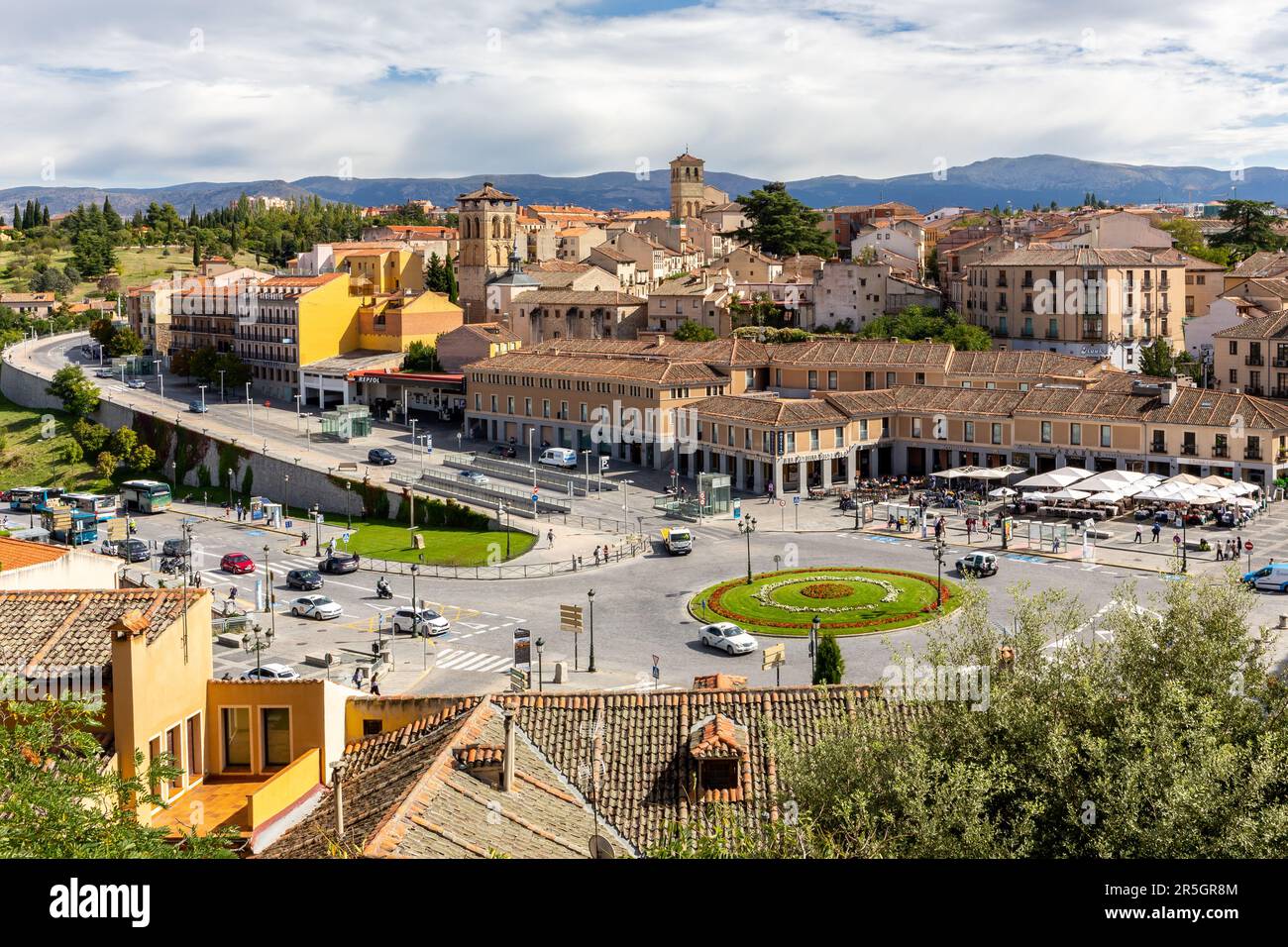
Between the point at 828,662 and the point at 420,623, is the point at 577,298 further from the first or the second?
the point at 828,662

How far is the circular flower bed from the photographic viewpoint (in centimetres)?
4581

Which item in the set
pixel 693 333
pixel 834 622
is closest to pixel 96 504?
pixel 693 333

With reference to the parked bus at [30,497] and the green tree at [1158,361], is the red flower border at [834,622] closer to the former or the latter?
the green tree at [1158,361]

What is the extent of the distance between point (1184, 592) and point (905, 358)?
59.4m

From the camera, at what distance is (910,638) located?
41.0 m

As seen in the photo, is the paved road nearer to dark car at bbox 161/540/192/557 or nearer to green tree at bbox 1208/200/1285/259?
dark car at bbox 161/540/192/557

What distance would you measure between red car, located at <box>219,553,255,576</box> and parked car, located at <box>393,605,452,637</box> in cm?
1332

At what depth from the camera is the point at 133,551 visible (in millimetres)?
59000

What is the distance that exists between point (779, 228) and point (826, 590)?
71.4 metres

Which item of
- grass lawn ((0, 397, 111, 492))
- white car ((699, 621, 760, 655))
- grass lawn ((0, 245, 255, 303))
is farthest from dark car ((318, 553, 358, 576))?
grass lawn ((0, 245, 255, 303))
